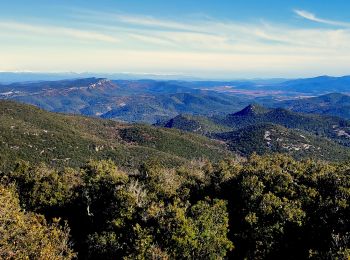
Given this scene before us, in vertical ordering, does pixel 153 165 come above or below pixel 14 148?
above

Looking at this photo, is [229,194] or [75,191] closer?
[229,194]

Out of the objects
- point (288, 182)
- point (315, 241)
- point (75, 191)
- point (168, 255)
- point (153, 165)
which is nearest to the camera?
point (168, 255)

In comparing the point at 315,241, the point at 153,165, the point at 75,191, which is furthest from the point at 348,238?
the point at 75,191

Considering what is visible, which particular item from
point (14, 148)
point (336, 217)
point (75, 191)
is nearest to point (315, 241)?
point (336, 217)

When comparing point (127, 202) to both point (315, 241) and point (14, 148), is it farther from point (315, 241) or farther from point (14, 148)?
point (14, 148)

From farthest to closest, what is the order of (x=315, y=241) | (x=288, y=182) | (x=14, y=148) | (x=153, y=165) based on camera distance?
(x=14, y=148) < (x=153, y=165) < (x=288, y=182) < (x=315, y=241)

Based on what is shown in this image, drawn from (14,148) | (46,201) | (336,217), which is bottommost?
(14,148)
